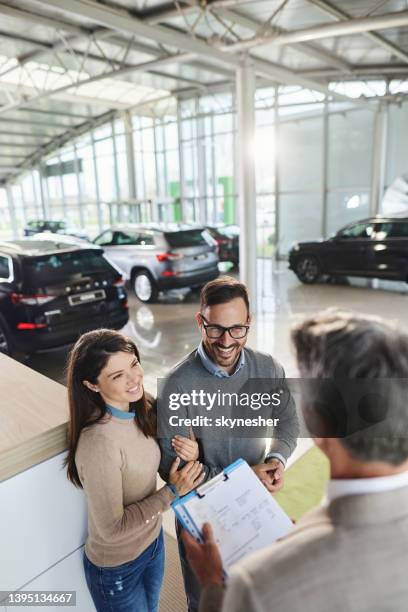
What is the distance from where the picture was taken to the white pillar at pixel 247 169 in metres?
7.12

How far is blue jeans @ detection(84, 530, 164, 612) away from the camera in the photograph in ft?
4.88

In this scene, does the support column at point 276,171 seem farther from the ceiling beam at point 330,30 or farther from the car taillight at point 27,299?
the car taillight at point 27,299

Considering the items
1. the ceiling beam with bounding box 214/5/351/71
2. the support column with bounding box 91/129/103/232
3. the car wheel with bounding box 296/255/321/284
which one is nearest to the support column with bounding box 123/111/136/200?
the support column with bounding box 91/129/103/232

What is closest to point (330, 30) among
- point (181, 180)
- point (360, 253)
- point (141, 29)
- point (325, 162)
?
point (141, 29)

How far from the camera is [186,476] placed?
142cm

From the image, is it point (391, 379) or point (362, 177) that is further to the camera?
point (362, 177)

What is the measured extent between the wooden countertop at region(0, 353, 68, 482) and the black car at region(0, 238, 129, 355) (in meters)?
3.22

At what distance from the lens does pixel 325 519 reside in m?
0.71

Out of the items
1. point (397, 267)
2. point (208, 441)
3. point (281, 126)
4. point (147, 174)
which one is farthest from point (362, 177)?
point (208, 441)

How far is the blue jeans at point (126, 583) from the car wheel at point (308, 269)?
9061 mm

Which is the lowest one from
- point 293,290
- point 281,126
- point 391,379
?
point 293,290

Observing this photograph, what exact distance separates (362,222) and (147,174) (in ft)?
33.9

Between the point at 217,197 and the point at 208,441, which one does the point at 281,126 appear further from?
the point at 208,441

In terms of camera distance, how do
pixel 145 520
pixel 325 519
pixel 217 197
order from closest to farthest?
1. pixel 325 519
2. pixel 145 520
3. pixel 217 197
